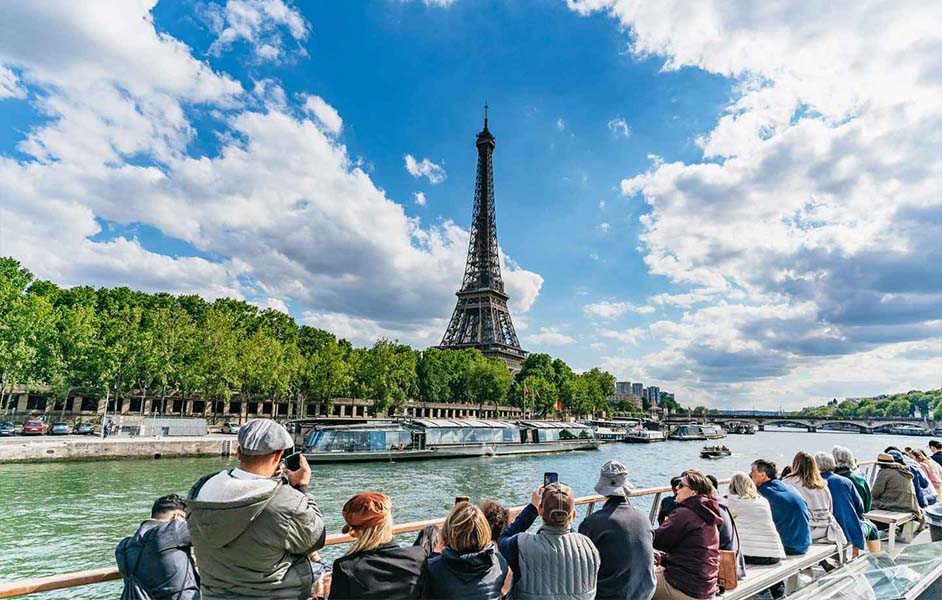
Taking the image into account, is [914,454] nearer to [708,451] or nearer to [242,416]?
[708,451]

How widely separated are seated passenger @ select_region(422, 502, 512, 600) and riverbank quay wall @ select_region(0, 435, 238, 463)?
33.5 m

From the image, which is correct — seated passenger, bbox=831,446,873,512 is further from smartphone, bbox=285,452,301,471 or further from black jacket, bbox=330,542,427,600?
smartphone, bbox=285,452,301,471

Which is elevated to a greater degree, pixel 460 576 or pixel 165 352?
pixel 165 352

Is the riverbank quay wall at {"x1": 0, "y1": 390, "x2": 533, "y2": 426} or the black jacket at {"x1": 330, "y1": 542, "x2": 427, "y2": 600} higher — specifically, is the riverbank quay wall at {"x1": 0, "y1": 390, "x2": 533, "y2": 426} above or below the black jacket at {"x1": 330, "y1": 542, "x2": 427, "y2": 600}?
below

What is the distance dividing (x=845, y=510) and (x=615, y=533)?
4.65 meters

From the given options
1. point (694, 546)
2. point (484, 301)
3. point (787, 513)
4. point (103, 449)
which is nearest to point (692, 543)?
point (694, 546)

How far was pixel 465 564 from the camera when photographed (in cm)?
331

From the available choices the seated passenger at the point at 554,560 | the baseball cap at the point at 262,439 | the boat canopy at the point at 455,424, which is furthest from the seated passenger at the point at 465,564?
the boat canopy at the point at 455,424

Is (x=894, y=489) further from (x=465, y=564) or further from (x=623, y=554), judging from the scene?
(x=465, y=564)

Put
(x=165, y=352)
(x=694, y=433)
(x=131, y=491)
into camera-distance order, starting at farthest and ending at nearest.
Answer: (x=694, y=433) < (x=165, y=352) < (x=131, y=491)

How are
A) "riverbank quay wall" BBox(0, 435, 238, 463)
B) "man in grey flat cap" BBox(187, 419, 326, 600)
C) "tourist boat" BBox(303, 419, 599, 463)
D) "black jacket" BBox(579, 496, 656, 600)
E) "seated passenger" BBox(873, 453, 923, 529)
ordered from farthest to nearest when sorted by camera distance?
"tourist boat" BBox(303, 419, 599, 463) → "riverbank quay wall" BBox(0, 435, 238, 463) → "seated passenger" BBox(873, 453, 923, 529) → "black jacket" BBox(579, 496, 656, 600) → "man in grey flat cap" BBox(187, 419, 326, 600)

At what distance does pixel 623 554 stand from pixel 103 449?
35.7 metres

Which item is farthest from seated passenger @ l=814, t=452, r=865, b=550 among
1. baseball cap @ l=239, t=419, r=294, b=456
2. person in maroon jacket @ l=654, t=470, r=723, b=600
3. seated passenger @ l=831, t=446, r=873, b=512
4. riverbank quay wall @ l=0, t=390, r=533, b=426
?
riverbank quay wall @ l=0, t=390, r=533, b=426

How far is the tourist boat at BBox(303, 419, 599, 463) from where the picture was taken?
3644 cm
